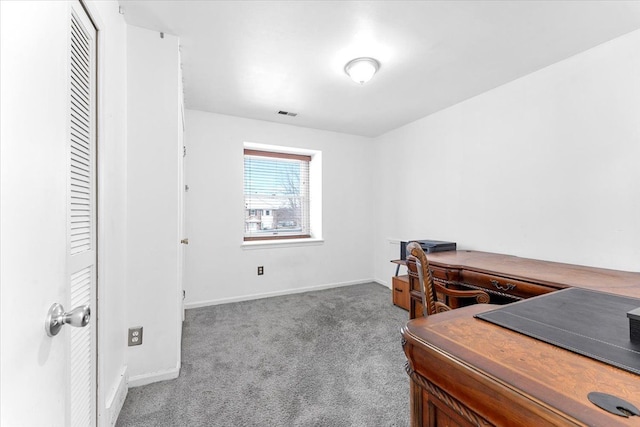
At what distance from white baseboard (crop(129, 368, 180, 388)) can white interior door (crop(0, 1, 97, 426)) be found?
40.2 inches

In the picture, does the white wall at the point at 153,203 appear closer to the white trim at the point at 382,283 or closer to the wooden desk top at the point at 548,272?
the wooden desk top at the point at 548,272

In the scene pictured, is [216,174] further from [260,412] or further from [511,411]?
[511,411]

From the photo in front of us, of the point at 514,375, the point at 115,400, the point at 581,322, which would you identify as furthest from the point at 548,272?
the point at 115,400

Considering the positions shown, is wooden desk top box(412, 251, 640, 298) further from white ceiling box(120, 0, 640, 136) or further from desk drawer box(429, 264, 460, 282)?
white ceiling box(120, 0, 640, 136)

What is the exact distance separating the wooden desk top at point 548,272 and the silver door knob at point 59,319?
2155mm

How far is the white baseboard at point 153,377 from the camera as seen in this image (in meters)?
1.83

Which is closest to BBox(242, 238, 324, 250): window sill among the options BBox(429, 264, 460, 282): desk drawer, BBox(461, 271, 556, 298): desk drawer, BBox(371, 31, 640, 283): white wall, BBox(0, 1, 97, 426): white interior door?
BBox(371, 31, 640, 283): white wall

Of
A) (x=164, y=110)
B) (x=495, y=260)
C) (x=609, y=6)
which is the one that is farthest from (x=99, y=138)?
(x=609, y=6)

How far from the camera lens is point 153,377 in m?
1.87

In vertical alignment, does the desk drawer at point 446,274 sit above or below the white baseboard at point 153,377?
above

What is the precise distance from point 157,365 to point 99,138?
1.55 m

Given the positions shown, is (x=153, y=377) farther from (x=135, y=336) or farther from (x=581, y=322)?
(x=581, y=322)

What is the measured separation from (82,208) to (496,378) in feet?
5.15

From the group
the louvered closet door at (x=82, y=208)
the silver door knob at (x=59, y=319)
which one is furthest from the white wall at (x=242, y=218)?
the silver door knob at (x=59, y=319)
